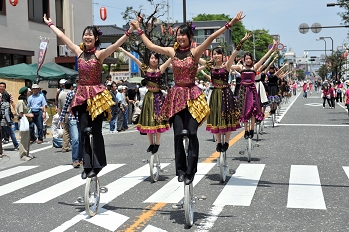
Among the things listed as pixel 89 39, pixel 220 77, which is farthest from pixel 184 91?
pixel 220 77

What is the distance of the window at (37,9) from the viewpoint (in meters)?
28.6

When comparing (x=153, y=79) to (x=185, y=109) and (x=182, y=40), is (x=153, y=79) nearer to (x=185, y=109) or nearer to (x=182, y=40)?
(x=182, y=40)

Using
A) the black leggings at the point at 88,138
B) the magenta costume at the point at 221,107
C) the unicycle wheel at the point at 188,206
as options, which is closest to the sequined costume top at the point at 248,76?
the magenta costume at the point at 221,107

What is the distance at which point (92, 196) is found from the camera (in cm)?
629

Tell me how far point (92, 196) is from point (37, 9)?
25156 mm

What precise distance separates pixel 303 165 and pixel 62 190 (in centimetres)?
479

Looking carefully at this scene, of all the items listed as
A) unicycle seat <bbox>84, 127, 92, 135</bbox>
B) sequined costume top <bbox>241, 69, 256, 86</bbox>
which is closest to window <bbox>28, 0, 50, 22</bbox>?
sequined costume top <bbox>241, 69, 256, 86</bbox>

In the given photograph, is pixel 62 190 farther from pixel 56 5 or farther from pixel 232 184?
pixel 56 5

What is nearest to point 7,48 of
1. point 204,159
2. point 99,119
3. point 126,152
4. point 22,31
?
point 22,31

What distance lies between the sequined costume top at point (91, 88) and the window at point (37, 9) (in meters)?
23.5

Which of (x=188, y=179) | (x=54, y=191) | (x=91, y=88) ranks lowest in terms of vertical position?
(x=54, y=191)

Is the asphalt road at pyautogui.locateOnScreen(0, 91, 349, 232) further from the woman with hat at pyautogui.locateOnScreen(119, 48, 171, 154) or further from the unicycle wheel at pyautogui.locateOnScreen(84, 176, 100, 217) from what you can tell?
the woman with hat at pyautogui.locateOnScreen(119, 48, 171, 154)

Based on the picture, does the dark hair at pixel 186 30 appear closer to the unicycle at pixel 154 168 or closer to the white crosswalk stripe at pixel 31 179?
the unicycle at pixel 154 168

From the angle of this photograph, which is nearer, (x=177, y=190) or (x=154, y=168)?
(x=177, y=190)
